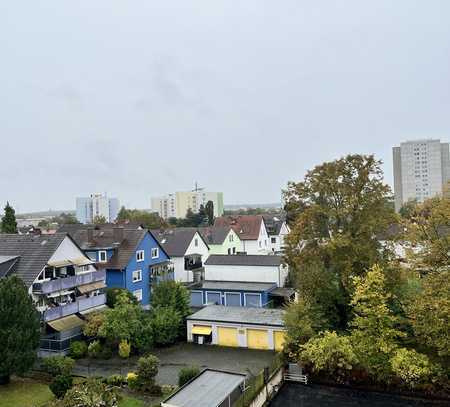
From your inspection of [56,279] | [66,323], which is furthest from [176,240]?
[66,323]

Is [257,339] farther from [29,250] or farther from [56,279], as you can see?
[29,250]

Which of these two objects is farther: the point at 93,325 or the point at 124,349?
the point at 93,325

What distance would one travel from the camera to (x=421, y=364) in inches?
840

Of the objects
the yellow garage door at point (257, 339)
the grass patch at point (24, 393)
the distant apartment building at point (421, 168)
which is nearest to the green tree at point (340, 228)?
the yellow garage door at point (257, 339)

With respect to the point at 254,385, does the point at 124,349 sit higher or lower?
lower

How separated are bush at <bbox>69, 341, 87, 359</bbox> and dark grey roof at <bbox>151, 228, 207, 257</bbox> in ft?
74.4

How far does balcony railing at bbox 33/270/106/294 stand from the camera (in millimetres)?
29875

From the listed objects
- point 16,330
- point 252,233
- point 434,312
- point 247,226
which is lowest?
point 16,330

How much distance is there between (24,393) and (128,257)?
725 inches

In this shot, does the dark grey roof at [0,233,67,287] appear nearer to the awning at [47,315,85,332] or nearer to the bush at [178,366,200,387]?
the awning at [47,315,85,332]

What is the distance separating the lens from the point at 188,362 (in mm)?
28812

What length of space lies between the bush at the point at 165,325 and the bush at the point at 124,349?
285cm

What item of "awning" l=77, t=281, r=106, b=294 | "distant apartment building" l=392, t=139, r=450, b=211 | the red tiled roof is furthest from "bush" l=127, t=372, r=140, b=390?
"distant apartment building" l=392, t=139, r=450, b=211

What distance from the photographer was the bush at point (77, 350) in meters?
29.3
